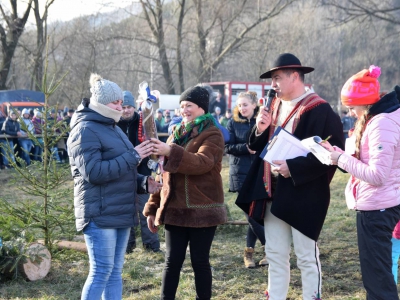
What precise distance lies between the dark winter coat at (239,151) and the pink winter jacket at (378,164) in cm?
245

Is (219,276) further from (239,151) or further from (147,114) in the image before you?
(147,114)

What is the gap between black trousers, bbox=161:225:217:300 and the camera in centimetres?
416

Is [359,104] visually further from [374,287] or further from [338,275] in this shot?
[338,275]

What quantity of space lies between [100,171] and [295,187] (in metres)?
1.37

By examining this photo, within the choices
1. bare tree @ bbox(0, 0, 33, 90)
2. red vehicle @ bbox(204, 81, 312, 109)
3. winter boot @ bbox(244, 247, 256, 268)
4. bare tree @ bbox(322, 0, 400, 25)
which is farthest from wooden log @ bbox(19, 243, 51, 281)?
red vehicle @ bbox(204, 81, 312, 109)

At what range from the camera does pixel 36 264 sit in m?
5.50

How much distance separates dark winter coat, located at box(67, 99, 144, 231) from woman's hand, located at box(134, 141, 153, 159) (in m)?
0.04

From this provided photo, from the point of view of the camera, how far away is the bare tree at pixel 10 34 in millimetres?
22609

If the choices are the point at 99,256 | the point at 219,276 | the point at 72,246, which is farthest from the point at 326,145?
the point at 72,246

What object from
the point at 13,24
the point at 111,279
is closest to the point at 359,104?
the point at 111,279

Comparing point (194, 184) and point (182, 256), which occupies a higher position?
point (194, 184)

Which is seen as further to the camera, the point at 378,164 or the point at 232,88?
the point at 232,88

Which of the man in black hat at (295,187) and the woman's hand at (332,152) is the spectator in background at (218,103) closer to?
the man in black hat at (295,187)

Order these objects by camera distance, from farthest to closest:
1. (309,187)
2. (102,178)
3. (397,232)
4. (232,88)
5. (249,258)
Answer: (232,88), (249,258), (397,232), (309,187), (102,178)
